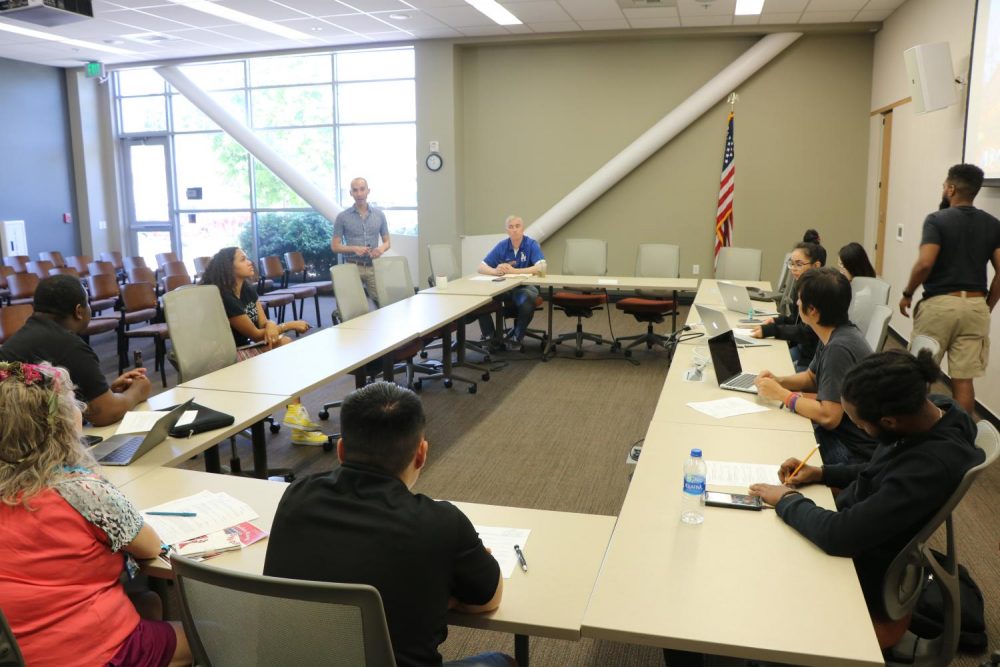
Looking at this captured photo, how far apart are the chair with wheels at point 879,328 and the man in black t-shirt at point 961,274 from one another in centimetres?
81

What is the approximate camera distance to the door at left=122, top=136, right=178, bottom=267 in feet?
40.0

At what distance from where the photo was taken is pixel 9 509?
1.66 m

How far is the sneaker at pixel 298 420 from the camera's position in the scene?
495 cm

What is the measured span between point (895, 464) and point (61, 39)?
10736 millimetres

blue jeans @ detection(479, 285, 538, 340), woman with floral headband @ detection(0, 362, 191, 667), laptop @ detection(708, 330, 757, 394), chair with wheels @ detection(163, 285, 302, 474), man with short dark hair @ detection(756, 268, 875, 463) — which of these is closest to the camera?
woman with floral headband @ detection(0, 362, 191, 667)

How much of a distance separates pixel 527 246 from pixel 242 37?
492cm

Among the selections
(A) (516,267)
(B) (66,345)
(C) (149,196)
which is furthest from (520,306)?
(C) (149,196)

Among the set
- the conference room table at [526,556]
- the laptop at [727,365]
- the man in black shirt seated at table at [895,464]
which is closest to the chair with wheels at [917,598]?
the man in black shirt seated at table at [895,464]

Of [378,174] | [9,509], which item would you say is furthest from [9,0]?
[9,509]

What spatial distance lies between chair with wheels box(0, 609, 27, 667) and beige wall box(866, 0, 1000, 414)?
5.45 meters

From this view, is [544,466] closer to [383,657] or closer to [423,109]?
[383,657]

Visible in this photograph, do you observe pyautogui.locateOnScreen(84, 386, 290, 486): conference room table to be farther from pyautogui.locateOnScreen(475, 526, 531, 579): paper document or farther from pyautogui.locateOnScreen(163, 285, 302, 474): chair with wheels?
pyautogui.locateOnScreen(475, 526, 531, 579): paper document

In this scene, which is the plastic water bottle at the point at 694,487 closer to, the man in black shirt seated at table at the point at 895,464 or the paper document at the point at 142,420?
the man in black shirt seated at table at the point at 895,464

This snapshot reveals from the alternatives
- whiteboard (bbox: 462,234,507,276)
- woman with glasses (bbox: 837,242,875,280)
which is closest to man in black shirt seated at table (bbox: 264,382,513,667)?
woman with glasses (bbox: 837,242,875,280)
